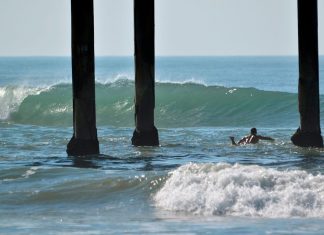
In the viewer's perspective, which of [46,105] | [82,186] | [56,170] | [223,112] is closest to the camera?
[82,186]

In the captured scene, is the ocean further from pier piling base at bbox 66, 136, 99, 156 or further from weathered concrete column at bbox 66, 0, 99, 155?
weathered concrete column at bbox 66, 0, 99, 155

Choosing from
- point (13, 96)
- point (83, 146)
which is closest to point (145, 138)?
point (83, 146)

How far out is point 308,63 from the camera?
2233cm

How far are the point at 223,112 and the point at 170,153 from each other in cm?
1441

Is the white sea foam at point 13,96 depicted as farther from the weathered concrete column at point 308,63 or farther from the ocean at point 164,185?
the weathered concrete column at point 308,63

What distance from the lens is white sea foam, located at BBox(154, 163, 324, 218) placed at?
16734 mm

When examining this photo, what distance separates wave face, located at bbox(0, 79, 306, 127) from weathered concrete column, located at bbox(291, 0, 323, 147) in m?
11.9

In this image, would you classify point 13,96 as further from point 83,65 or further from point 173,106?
point 83,65

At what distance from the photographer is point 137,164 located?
848 inches

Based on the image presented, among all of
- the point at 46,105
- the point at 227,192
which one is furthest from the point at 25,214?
the point at 46,105

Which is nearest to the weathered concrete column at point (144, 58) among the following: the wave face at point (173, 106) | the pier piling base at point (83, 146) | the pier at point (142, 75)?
the pier at point (142, 75)

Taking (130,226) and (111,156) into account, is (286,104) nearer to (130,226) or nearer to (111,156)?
(111,156)

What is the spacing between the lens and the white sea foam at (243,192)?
659 inches

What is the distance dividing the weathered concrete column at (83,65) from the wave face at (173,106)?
13.7m
